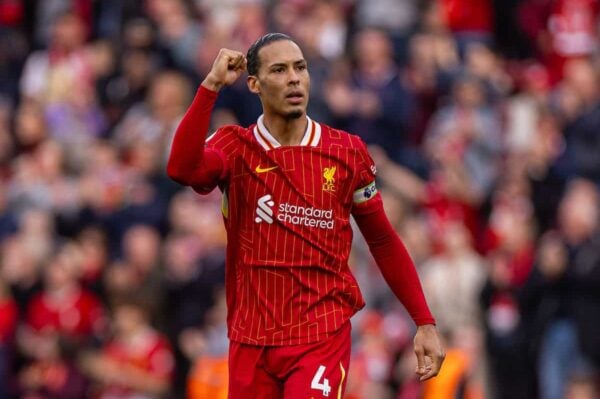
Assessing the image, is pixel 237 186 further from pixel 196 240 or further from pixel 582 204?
pixel 196 240

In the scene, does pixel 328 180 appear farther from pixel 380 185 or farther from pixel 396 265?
pixel 380 185

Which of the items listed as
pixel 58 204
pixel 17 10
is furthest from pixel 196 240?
pixel 17 10

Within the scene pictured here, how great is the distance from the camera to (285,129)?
7734mm

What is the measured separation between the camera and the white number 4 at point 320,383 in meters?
7.54

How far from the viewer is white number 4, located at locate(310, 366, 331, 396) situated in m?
7.54

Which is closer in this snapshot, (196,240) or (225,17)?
(196,240)

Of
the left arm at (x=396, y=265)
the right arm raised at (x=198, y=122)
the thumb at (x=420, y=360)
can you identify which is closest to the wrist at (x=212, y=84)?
the right arm raised at (x=198, y=122)

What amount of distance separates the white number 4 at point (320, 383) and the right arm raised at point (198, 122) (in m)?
1.02

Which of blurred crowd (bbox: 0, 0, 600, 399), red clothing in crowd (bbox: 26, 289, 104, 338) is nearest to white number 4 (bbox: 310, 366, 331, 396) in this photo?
blurred crowd (bbox: 0, 0, 600, 399)

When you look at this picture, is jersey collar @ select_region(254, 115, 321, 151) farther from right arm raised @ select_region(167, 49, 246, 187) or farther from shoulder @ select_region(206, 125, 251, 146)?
right arm raised @ select_region(167, 49, 246, 187)

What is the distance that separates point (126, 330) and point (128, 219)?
179cm

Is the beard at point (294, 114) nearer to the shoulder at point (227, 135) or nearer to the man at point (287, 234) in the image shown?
the man at point (287, 234)

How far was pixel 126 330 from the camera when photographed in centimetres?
1407

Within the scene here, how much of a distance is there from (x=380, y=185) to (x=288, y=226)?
7099mm
